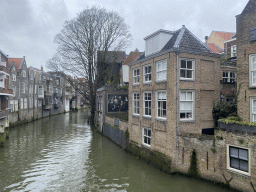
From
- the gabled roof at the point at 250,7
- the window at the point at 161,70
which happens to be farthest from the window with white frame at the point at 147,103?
the gabled roof at the point at 250,7

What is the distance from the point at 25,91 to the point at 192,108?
117 feet

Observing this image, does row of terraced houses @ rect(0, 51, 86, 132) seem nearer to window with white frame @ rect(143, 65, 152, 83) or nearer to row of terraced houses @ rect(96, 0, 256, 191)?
window with white frame @ rect(143, 65, 152, 83)

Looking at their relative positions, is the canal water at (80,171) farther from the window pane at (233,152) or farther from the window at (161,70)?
the window at (161,70)

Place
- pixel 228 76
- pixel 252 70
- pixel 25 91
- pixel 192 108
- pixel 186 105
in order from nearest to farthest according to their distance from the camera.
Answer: pixel 252 70, pixel 186 105, pixel 192 108, pixel 228 76, pixel 25 91

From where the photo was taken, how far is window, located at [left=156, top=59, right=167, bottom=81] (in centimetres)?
1409

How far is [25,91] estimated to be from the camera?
129ft

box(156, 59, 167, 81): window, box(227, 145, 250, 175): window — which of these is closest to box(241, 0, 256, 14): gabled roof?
box(156, 59, 167, 81): window

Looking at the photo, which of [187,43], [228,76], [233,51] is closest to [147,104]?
[187,43]

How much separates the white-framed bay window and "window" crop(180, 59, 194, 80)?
5.66ft

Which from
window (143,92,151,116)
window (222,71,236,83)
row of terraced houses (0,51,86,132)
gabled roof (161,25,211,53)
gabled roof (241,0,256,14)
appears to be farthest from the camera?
row of terraced houses (0,51,86,132)

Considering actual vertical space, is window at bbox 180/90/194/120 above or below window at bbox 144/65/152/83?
below

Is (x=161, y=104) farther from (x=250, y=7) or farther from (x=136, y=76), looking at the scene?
(x=250, y=7)

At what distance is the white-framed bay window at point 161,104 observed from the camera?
1403 cm

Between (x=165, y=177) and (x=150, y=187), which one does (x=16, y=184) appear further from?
(x=165, y=177)
